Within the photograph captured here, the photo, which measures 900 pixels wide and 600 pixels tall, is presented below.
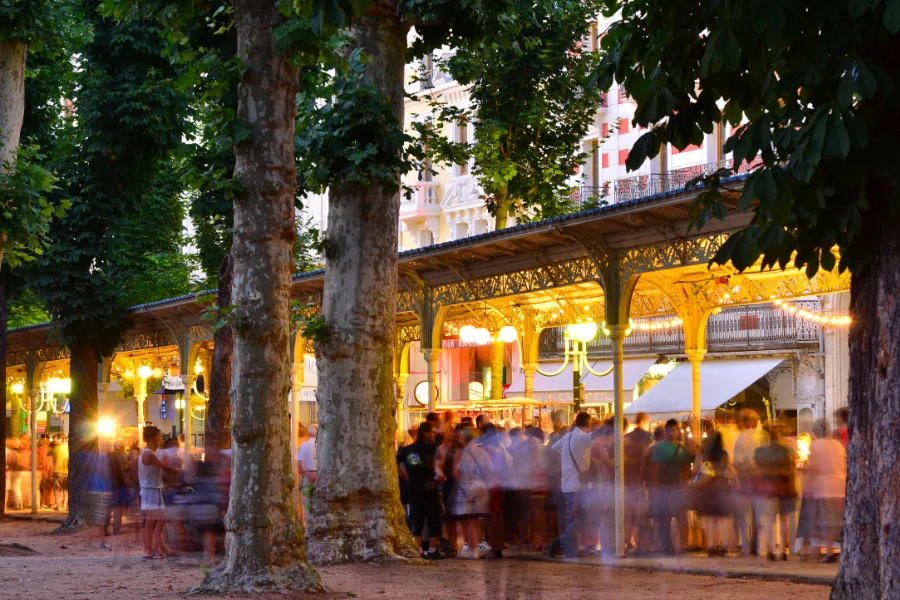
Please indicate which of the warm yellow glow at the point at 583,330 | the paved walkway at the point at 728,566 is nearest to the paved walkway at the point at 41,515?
the warm yellow glow at the point at 583,330

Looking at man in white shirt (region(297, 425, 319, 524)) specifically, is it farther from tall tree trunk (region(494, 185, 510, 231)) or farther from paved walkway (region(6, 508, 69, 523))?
paved walkway (region(6, 508, 69, 523))

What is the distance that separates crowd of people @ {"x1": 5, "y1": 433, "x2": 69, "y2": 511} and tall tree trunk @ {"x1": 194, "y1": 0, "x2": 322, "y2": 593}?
880 inches

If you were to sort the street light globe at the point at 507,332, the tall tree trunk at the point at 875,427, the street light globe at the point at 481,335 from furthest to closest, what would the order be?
the street light globe at the point at 507,332 < the street light globe at the point at 481,335 < the tall tree trunk at the point at 875,427

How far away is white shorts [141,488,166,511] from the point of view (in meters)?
17.4

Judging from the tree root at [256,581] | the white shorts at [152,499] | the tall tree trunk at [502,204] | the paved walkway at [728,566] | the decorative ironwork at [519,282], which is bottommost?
the paved walkway at [728,566]

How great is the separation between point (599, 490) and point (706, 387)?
15770 mm

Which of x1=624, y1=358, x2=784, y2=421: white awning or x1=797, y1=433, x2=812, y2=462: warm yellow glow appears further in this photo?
x1=624, y1=358, x2=784, y2=421: white awning

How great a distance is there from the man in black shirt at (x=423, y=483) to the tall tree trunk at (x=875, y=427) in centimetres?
862

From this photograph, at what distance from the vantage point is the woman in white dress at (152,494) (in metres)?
17.3

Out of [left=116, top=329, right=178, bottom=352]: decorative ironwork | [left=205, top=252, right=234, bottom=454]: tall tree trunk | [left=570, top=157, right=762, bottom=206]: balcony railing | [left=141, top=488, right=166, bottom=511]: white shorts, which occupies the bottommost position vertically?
[left=141, top=488, right=166, bottom=511]: white shorts

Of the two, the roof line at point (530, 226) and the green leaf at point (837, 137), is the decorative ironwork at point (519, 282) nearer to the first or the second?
the roof line at point (530, 226)

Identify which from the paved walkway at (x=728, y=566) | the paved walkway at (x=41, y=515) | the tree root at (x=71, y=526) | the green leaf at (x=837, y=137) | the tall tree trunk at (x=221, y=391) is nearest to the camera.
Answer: the green leaf at (x=837, y=137)

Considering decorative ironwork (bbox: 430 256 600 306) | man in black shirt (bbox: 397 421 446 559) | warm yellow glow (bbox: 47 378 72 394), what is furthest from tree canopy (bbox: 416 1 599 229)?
warm yellow glow (bbox: 47 378 72 394)

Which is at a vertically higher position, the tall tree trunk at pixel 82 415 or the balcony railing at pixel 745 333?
the balcony railing at pixel 745 333
